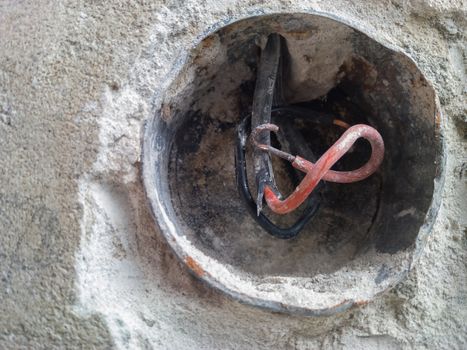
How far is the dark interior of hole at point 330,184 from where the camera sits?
2.82ft

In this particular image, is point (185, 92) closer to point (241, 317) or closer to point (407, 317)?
point (241, 317)

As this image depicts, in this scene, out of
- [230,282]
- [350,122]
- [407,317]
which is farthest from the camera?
[350,122]

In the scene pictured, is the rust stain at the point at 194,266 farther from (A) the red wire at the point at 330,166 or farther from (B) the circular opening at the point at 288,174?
(A) the red wire at the point at 330,166

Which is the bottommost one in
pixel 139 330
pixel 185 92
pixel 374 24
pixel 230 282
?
pixel 139 330

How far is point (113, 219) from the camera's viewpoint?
32.0 inches

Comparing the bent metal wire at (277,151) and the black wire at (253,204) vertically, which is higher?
the bent metal wire at (277,151)

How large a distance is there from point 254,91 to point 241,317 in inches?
14.2

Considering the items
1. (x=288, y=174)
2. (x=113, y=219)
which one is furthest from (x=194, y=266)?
(x=288, y=174)

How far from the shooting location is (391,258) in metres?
0.83

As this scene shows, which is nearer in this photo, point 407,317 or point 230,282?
point 230,282

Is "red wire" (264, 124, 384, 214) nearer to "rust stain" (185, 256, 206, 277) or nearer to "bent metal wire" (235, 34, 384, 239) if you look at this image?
"bent metal wire" (235, 34, 384, 239)

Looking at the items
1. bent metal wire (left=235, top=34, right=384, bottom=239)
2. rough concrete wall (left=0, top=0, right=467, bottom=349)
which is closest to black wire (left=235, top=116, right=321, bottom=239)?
bent metal wire (left=235, top=34, right=384, bottom=239)

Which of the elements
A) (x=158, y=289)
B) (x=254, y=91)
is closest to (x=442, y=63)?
(x=254, y=91)

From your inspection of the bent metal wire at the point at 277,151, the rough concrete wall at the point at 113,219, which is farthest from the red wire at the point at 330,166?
the rough concrete wall at the point at 113,219
